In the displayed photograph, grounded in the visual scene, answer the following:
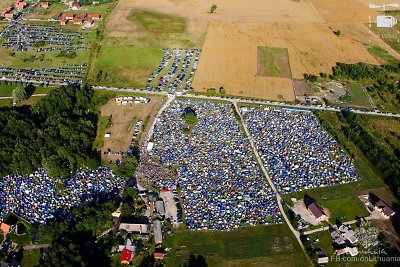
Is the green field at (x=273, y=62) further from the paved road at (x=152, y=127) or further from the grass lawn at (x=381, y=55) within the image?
the paved road at (x=152, y=127)

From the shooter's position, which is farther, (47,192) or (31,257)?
(47,192)

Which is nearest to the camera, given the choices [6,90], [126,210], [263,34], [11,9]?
[126,210]

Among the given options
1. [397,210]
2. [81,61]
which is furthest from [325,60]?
[81,61]

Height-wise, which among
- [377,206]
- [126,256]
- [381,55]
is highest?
[381,55]

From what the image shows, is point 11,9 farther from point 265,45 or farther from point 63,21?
point 265,45

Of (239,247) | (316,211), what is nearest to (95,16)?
(239,247)

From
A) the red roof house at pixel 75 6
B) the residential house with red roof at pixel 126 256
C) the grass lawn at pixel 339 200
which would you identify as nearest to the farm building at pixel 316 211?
the grass lawn at pixel 339 200
